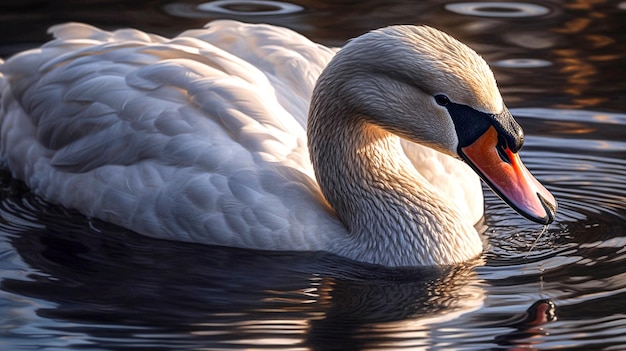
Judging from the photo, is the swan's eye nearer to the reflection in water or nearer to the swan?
the swan

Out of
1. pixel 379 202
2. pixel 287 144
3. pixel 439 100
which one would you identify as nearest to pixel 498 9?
pixel 287 144

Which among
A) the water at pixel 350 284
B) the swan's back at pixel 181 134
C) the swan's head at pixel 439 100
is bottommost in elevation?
the water at pixel 350 284

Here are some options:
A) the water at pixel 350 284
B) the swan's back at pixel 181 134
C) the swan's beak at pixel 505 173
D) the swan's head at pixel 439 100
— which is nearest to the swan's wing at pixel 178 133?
the swan's back at pixel 181 134

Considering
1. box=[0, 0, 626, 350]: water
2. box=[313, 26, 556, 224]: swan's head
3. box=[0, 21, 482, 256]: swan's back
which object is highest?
box=[313, 26, 556, 224]: swan's head

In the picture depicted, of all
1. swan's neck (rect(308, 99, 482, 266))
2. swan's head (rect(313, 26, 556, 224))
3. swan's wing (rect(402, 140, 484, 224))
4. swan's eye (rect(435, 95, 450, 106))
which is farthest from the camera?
swan's wing (rect(402, 140, 484, 224))

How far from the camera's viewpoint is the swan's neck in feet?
24.1

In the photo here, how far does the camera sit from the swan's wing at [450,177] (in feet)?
26.1

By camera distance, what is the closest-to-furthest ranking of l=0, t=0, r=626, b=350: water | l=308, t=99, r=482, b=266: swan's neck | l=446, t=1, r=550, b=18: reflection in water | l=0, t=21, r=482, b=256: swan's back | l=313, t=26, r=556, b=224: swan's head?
l=0, t=0, r=626, b=350: water
l=313, t=26, r=556, b=224: swan's head
l=308, t=99, r=482, b=266: swan's neck
l=0, t=21, r=482, b=256: swan's back
l=446, t=1, r=550, b=18: reflection in water

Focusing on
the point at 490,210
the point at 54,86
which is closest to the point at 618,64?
the point at 490,210

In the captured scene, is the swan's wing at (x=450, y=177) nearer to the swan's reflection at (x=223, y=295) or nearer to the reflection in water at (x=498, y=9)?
the swan's reflection at (x=223, y=295)

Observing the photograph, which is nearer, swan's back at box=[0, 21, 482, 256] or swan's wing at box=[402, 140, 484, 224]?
swan's back at box=[0, 21, 482, 256]

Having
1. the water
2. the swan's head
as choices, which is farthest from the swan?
the water

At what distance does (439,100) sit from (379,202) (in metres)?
0.74

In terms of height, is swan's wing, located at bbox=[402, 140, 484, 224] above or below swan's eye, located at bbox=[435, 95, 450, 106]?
below
